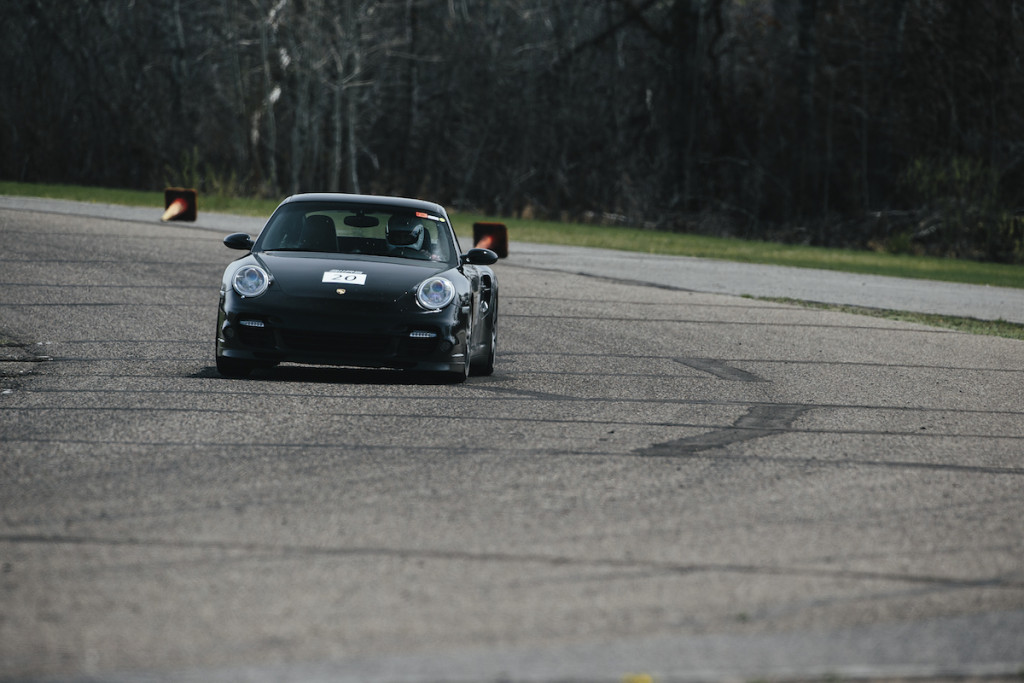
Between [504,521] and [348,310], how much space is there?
434 cm

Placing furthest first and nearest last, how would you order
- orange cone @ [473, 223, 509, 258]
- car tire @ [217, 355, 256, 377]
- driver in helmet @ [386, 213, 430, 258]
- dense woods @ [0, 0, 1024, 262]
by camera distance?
1. dense woods @ [0, 0, 1024, 262]
2. orange cone @ [473, 223, 509, 258]
3. driver in helmet @ [386, 213, 430, 258]
4. car tire @ [217, 355, 256, 377]

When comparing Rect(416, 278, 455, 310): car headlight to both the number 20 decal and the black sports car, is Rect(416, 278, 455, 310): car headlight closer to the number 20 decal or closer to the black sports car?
the black sports car

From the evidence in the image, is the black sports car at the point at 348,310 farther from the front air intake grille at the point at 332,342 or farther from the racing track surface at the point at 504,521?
the racing track surface at the point at 504,521

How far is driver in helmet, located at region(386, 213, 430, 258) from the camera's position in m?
11.0

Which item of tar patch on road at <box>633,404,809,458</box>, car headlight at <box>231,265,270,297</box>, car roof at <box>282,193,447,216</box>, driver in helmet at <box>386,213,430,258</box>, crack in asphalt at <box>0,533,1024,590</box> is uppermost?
car roof at <box>282,193,447,216</box>

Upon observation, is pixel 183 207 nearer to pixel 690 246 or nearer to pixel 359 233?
pixel 690 246

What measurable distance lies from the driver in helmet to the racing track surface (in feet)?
3.34

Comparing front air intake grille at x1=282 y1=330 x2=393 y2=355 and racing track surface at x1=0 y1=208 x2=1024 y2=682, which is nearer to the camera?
racing track surface at x1=0 y1=208 x2=1024 y2=682

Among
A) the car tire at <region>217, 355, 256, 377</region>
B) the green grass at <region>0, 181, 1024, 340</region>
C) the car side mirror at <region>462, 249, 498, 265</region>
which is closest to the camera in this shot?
the car tire at <region>217, 355, 256, 377</region>

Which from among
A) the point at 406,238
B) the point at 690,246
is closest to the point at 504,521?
the point at 406,238

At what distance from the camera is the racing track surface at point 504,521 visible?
13.5 ft

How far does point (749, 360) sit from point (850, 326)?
3747 millimetres

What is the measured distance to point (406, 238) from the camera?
1105 cm

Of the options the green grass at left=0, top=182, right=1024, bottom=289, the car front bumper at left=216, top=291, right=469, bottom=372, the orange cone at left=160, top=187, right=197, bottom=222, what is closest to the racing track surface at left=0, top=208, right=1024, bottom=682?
the car front bumper at left=216, top=291, right=469, bottom=372
